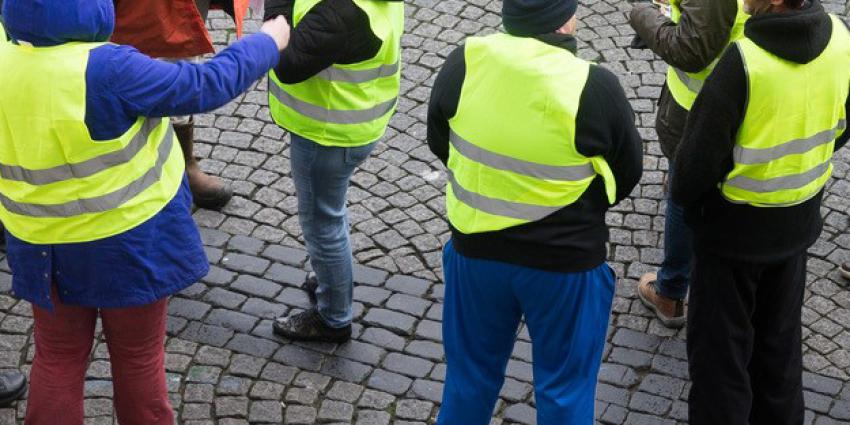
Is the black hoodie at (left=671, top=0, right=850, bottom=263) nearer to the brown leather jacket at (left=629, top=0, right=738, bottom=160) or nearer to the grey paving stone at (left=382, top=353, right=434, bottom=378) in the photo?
the brown leather jacket at (left=629, top=0, right=738, bottom=160)

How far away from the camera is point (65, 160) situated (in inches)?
151

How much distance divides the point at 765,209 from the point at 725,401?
78 cm

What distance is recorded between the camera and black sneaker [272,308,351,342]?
5.38 meters

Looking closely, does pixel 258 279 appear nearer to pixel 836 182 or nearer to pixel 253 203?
pixel 253 203

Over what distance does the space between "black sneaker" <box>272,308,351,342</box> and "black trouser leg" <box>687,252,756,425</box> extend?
153cm

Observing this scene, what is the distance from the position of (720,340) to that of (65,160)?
2369 millimetres

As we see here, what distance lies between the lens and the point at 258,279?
19.1ft

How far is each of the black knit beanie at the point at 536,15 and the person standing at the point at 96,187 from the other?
0.81 meters

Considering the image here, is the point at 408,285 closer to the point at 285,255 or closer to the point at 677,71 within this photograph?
the point at 285,255

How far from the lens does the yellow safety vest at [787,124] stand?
13.3 ft

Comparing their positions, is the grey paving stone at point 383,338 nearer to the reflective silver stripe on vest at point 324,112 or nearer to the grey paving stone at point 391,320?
the grey paving stone at point 391,320

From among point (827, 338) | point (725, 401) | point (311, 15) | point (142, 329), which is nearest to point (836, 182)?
point (827, 338)

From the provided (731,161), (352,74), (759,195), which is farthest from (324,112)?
(759,195)

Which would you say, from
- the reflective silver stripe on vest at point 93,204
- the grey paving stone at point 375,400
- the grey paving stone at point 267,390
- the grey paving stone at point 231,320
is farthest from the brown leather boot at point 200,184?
the reflective silver stripe on vest at point 93,204
